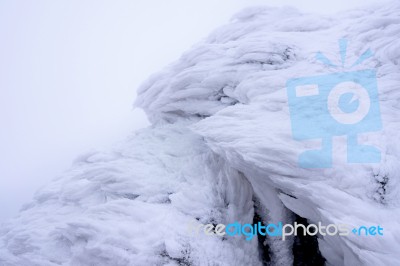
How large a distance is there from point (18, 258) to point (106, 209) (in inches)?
93.7

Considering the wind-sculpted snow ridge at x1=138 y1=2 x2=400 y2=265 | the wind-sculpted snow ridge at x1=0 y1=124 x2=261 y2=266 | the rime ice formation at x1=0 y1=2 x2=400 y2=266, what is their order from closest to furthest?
1. the wind-sculpted snow ridge at x1=138 y1=2 x2=400 y2=265
2. the rime ice formation at x1=0 y1=2 x2=400 y2=266
3. the wind-sculpted snow ridge at x1=0 y1=124 x2=261 y2=266

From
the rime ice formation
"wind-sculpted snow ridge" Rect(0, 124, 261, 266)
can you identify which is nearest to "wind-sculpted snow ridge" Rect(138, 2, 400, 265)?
the rime ice formation

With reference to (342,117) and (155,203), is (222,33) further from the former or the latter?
(155,203)

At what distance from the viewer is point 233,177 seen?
6.17 meters

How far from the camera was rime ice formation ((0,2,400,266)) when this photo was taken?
406 cm

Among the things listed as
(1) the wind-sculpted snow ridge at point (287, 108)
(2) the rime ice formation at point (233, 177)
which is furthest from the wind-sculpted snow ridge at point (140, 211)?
(1) the wind-sculpted snow ridge at point (287, 108)

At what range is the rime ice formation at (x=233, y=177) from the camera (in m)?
4.06

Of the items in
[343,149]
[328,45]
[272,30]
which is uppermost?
[272,30]

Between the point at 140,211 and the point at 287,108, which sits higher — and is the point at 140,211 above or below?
below

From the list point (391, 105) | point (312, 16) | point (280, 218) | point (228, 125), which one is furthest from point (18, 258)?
point (312, 16)

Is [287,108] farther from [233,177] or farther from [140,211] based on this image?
[140,211]

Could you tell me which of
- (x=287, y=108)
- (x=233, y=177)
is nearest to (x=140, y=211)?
(x=233, y=177)

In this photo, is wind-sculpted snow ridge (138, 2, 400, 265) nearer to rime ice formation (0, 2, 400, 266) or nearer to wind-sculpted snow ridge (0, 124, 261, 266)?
rime ice formation (0, 2, 400, 266)

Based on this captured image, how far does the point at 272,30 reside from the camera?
8.55 meters
